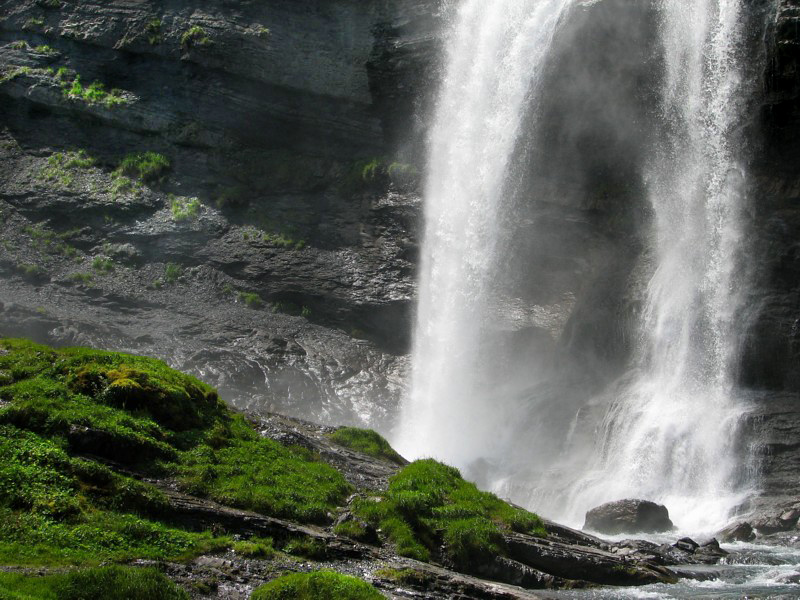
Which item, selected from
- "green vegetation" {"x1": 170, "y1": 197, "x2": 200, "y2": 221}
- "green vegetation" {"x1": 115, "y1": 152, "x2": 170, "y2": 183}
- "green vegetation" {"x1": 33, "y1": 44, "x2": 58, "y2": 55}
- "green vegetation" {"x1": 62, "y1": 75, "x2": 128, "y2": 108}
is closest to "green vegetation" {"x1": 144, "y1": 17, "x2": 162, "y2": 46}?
"green vegetation" {"x1": 62, "y1": 75, "x2": 128, "y2": 108}

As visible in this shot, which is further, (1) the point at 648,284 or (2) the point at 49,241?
(2) the point at 49,241

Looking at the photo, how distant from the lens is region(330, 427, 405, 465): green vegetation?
18062mm

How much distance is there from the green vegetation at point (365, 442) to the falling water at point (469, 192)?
12.8 metres

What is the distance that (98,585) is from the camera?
25.4 ft

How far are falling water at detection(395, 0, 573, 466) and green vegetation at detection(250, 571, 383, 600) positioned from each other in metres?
22.7

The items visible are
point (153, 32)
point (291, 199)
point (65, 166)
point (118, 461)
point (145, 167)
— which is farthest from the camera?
point (153, 32)

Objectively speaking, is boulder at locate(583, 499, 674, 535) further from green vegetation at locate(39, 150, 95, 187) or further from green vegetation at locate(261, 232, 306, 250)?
green vegetation at locate(39, 150, 95, 187)

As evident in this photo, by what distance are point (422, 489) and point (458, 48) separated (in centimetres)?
2946

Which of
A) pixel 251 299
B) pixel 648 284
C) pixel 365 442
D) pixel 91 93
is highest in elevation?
pixel 91 93

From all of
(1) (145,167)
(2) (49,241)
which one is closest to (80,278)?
(2) (49,241)

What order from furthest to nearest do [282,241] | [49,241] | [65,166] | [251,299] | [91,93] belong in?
1. [91,93]
2. [65,166]
3. [282,241]
4. [49,241]
5. [251,299]

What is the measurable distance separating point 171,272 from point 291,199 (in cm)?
728

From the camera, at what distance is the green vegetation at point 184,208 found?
3878 centimetres

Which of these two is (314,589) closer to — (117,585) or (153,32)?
(117,585)
